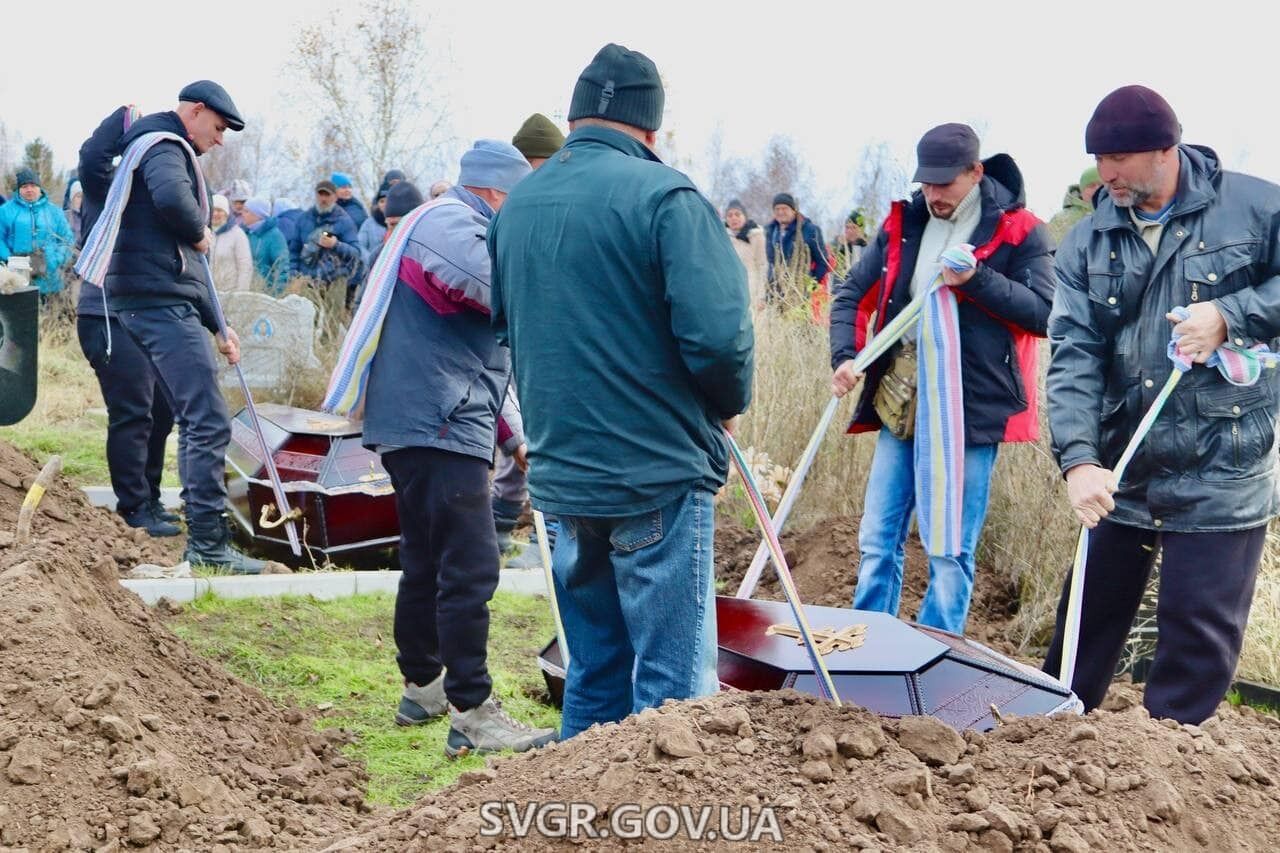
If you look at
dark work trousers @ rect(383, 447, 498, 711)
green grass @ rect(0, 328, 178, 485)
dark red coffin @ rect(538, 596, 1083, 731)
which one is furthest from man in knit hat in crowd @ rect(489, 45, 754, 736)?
green grass @ rect(0, 328, 178, 485)

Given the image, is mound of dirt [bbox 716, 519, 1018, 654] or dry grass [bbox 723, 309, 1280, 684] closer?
dry grass [bbox 723, 309, 1280, 684]

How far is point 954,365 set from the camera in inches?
195

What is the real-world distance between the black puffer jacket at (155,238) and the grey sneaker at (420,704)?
266 centimetres

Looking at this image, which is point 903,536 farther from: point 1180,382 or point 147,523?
point 147,523

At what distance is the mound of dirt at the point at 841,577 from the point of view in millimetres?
6078

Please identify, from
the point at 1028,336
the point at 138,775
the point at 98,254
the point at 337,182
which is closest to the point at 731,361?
the point at 138,775

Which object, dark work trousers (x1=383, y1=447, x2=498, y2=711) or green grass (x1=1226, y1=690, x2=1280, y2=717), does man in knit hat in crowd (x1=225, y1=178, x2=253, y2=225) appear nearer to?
dark work trousers (x1=383, y1=447, x2=498, y2=711)

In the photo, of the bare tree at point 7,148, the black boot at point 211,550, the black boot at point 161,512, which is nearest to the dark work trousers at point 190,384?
the black boot at point 211,550

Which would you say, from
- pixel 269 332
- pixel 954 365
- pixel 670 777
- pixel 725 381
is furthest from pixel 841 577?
pixel 269 332

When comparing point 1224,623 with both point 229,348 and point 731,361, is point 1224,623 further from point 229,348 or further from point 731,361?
point 229,348

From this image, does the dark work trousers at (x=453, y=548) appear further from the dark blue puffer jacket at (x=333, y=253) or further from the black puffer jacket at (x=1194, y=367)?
the dark blue puffer jacket at (x=333, y=253)

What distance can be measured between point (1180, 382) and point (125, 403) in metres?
5.36

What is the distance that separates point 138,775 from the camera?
10.8 feet

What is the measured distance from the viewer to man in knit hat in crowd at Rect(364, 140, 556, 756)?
13.9 feet
